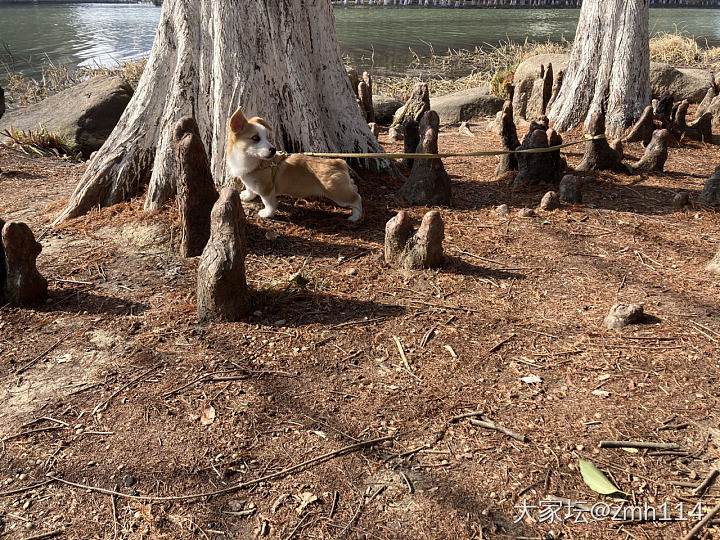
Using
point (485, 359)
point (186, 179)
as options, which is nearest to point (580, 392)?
point (485, 359)

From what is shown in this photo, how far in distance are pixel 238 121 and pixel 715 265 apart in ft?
13.0

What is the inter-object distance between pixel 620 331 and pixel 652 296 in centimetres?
59

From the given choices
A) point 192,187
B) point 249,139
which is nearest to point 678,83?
point 249,139

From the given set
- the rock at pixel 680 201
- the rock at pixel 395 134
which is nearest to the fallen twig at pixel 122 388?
the rock at pixel 680 201

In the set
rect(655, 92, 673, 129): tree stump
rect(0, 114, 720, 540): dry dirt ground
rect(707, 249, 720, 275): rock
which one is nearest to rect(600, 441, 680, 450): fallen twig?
rect(0, 114, 720, 540): dry dirt ground

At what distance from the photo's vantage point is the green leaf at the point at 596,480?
248 cm

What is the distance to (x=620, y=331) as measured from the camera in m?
3.60

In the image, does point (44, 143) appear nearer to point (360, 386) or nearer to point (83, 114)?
point (83, 114)

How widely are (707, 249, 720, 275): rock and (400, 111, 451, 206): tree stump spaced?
241 centimetres

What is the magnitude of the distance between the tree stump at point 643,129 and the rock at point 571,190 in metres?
2.67

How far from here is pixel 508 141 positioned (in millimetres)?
6586

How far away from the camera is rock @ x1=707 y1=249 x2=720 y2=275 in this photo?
4223 mm

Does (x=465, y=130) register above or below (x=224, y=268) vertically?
above

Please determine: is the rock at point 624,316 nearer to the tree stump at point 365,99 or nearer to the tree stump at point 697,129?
the tree stump at point 697,129
